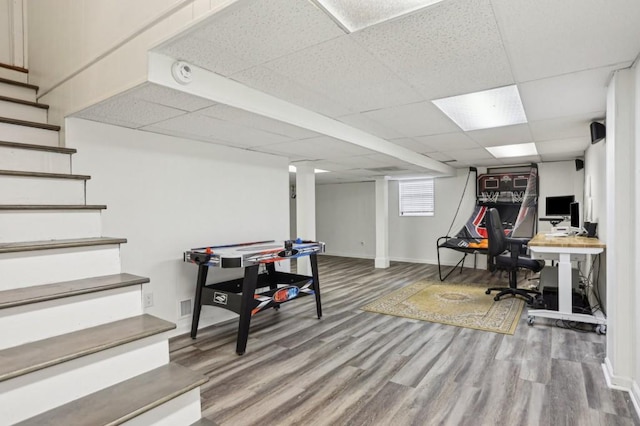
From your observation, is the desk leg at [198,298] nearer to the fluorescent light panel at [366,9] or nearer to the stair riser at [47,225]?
the stair riser at [47,225]

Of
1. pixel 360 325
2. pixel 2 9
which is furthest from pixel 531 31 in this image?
pixel 2 9

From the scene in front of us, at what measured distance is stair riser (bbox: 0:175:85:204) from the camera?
2.19m

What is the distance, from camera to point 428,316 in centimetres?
403

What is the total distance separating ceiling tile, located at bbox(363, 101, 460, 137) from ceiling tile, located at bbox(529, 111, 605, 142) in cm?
87

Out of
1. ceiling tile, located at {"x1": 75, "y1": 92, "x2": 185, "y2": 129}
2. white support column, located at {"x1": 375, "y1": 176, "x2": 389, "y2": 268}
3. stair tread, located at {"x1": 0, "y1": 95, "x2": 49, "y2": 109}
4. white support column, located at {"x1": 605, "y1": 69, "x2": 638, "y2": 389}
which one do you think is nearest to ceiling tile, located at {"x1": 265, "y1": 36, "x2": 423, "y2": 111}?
ceiling tile, located at {"x1": 75, "y1": 92, "x2": 185, "y2": 129}

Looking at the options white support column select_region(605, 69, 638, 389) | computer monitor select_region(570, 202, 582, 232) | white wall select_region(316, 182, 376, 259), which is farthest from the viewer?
white wall select_region(316, 182, 376, 259)

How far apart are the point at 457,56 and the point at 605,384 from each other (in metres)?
2.46

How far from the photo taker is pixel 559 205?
213 inches

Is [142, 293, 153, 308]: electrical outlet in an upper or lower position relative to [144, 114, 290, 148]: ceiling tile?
lower

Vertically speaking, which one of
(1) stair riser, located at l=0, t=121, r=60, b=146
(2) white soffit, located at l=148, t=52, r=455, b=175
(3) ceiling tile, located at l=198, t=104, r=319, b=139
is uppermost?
(2) white soffit, located at l=148, t=52, r=455, b=175

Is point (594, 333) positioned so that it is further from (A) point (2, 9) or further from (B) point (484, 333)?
(A) point (2, 9)

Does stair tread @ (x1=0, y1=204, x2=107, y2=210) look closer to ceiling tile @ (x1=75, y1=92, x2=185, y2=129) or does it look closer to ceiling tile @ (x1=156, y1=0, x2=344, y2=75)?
Result: ceiling tile @ (x1=75, y1=92, x2=185, y2=129)

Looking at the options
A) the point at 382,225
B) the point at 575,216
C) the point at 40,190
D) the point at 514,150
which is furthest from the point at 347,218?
the point at 40,190

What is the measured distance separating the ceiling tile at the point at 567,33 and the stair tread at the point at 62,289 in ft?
7.63
